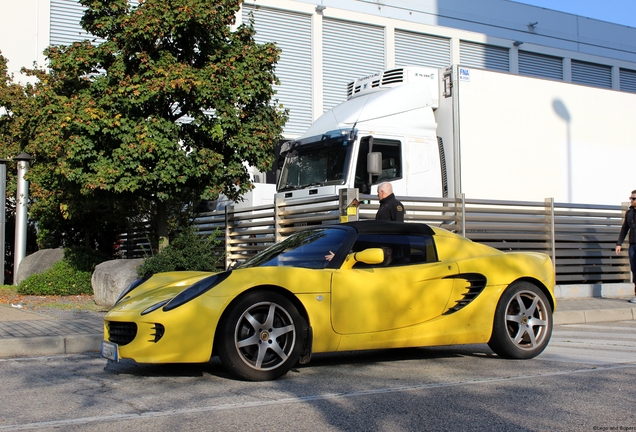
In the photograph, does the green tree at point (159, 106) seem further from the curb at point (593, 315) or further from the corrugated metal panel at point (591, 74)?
the corrugated metal panel at point (591, 74)

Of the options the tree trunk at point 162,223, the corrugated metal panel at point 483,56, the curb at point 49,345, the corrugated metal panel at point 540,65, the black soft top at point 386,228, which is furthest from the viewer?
the corrugated metal panel at point 540,65

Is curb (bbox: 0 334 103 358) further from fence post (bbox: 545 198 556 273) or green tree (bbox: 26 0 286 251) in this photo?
fence post (bbox: 545 198 556 273)

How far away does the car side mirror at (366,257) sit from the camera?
582 centimetres

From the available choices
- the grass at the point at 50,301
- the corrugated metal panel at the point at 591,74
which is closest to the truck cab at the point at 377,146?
the grass at the point at 50,301

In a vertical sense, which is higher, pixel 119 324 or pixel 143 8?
pixel 143 8

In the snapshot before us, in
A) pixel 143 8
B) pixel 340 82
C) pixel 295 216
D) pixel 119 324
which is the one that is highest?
pixel 340 82

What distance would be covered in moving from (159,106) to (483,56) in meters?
22.2

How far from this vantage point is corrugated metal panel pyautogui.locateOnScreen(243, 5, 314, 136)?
27.1 m

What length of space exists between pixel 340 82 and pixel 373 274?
23.2 meters

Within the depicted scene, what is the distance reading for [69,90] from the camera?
42.0 ft

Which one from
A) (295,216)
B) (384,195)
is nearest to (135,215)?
(295,216)

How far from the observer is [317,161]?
12125 mm

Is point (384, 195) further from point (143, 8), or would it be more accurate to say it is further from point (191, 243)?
point (143, 8)

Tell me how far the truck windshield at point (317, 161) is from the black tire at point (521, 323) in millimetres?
5121
